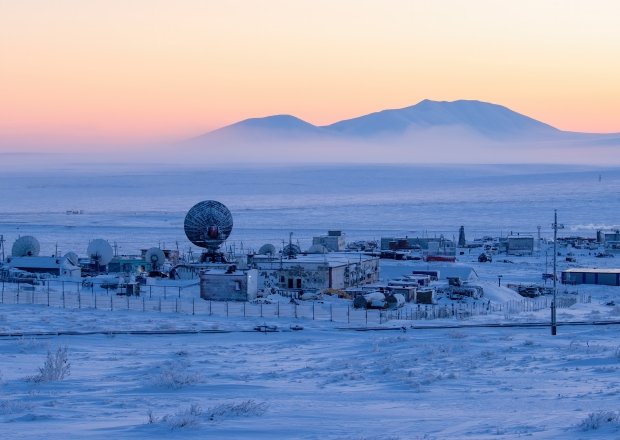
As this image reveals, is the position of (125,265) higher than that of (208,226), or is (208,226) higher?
(208,226)

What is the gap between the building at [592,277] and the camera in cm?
4132

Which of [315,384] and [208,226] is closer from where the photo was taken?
[315,384]

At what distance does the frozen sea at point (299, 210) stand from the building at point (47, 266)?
17109mm

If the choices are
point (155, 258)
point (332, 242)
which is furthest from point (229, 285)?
point (332, 242)

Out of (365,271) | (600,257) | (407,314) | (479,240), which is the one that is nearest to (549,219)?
(479,240)

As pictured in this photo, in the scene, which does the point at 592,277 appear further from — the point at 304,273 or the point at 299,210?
the point at 299,210

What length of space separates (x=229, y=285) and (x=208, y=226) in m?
8.89

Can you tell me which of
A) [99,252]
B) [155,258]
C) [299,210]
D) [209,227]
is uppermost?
[299,210]

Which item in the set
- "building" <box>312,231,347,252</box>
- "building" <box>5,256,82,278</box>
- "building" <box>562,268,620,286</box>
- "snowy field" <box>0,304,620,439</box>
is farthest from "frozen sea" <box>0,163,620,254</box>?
"snowy field" <box>0,304,620,439</box>

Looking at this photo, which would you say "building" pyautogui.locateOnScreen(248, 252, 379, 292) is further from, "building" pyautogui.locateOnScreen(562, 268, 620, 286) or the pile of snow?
"building" pyautogui.locateOnScreen(562, 268, 620, 286)

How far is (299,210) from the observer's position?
10338 centimetres

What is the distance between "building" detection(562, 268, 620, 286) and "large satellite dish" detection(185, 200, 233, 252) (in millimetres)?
14505

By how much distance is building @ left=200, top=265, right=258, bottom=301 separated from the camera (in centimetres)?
3334

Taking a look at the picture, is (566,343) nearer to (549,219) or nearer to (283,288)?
(283,288)
